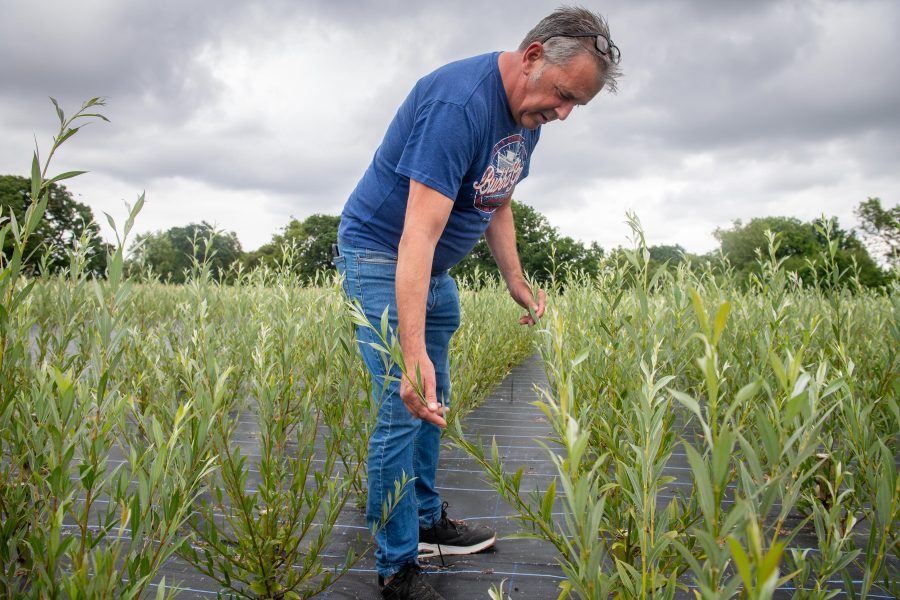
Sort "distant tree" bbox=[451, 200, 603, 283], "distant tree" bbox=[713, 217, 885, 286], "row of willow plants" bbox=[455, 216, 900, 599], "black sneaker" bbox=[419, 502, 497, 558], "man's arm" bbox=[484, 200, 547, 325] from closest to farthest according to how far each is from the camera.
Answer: "row of willow plants" bbox=[455, 216, 900, 599], "black sneaker" bbox=[419, 502, 497, 558], "man's arm" bbox=[484, 200, 547, 325], "distant tree" bbox=[451, 200, 603, 283], "distant tree" bbox=[713, 217, 885, 286]

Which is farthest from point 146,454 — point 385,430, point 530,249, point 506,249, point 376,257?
point 530,249

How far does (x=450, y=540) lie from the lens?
2379 millimetres

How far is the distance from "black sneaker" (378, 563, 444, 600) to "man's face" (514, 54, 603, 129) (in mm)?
1533

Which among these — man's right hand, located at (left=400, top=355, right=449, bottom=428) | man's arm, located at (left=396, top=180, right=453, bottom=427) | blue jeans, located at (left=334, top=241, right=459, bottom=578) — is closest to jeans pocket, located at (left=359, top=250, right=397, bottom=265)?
blue jeans, located at (left=334, top=241, right=459, bottom=578)

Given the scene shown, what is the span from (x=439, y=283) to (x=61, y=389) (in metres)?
1.28

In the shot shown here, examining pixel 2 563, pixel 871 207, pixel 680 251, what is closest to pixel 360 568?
pixel 2 563

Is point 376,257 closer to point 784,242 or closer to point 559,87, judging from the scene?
point 559,87

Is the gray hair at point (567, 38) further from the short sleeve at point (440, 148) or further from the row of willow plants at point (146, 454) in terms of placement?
the row of willow plants at point (146, 454)

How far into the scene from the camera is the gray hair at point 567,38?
1.77 meters

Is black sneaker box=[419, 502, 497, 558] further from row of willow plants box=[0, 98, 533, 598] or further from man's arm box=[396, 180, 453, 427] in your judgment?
man's arm box=[396, 180, 453, 427]

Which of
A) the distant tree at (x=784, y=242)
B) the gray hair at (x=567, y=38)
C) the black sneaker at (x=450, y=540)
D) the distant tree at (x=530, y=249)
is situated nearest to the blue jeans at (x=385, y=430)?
the black sneaker at (x=450, y=540)

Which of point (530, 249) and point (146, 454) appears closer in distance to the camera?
point (146, 454)

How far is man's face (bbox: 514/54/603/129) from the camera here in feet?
5.84

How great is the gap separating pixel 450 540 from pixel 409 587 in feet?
1.55
